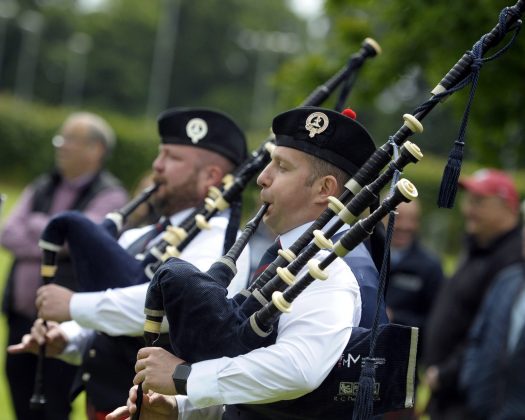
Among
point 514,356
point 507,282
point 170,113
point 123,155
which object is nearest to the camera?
point 170,113

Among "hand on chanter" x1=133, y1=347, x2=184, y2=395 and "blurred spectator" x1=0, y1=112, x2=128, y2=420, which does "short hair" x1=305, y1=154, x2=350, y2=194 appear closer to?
"hand on chanter" x1=133, y1=347, x2=184, y2=395

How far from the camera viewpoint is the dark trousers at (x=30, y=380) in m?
5.80

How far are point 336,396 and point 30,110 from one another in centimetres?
3110

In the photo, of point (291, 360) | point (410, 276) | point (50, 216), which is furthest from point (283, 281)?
point (410, 276)

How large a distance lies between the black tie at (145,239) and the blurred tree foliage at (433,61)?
1604 mm

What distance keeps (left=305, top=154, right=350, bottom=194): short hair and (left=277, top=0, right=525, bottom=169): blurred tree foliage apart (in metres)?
1.96

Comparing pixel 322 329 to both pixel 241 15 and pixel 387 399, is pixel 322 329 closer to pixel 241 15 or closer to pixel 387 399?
pixel 387 399

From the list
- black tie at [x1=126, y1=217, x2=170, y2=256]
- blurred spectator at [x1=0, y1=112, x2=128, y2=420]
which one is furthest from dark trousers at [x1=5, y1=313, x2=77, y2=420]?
black tie at [x1=126, y1=217, x2=170, y2=256]

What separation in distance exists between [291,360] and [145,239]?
1939 millimetres

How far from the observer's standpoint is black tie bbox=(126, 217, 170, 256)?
14.9 feet

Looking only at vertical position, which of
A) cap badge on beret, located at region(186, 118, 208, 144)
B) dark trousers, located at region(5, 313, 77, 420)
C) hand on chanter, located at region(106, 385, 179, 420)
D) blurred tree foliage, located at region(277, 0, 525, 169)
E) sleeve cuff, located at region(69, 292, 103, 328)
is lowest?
dark trousers, located at region(5, 313, 77, 420)

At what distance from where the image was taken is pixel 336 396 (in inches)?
119

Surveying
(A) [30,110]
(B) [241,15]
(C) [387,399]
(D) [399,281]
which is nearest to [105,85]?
(B) [241,15]

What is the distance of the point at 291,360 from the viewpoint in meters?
2.81
